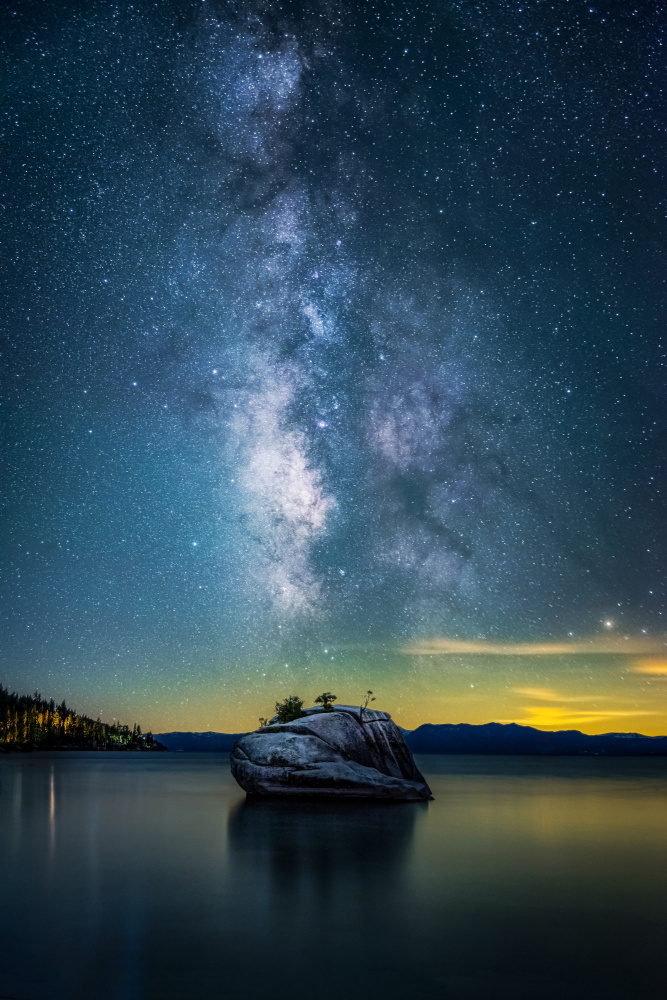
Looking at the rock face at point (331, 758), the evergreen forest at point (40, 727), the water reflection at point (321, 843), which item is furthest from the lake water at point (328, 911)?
the evergreen forest at point (40, 727)

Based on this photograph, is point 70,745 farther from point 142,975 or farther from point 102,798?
point 142,975

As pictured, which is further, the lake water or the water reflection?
the water reflection

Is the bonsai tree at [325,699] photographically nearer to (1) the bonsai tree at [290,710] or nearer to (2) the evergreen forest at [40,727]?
(1) the bonsai tree at [290,710]

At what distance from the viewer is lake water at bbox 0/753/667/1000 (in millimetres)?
8641

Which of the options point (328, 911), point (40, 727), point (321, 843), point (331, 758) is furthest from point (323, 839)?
point (40, 727)

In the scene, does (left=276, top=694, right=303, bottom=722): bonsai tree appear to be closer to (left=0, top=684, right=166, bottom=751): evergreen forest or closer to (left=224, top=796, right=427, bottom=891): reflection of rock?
(left=224, top=796, right=427, bottom=891): reflection of rock

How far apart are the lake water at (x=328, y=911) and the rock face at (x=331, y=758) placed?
5.69 m

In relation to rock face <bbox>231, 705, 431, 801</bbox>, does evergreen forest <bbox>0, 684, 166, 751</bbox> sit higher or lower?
lower

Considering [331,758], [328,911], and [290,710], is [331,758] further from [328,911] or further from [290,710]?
[328,911]

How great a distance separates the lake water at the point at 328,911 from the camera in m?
8.64

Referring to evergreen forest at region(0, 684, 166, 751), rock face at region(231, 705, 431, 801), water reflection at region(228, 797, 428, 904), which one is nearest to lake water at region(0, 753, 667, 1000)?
water reflection at region(228, 797, 428, 904)

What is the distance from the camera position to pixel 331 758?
3228cm

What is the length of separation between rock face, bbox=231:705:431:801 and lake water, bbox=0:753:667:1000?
569cm

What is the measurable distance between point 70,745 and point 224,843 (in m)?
187
